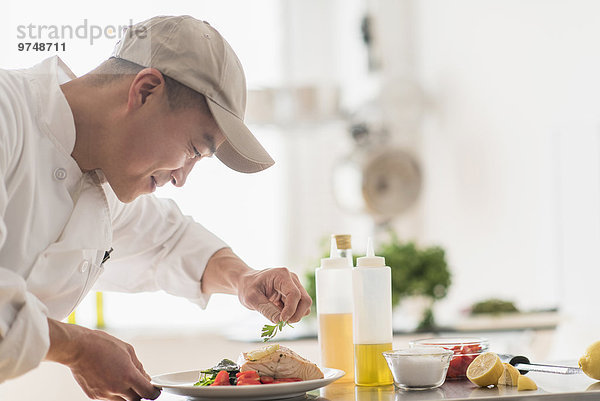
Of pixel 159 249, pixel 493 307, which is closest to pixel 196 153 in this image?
pixel 159 249

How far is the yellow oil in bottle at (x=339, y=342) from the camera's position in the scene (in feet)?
4.27

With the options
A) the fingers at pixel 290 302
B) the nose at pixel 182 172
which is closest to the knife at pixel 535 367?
the fingers at pixel 290 302

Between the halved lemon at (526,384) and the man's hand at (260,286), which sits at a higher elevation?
the man's hand at (260,286)

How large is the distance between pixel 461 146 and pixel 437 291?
54.3 inches

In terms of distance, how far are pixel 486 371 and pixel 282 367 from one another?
32cm

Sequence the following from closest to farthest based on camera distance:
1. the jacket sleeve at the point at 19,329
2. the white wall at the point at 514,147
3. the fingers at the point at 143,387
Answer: the jacket sleeve at the point at 19,329 < the fingers at the point at 143,387 < the white wall at the point at 514,147

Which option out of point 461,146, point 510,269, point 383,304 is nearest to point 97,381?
point 383,304

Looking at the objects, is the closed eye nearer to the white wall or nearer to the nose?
the nose

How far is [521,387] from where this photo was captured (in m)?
1.13

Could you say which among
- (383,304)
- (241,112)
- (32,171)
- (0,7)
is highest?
(0,7)

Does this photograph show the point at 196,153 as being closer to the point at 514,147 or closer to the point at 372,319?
the point at 372,319

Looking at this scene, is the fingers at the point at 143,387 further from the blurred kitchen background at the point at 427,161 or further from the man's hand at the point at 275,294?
the blurred kitchen background at the point at 427,161

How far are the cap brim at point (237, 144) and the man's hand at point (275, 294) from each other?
20 cm

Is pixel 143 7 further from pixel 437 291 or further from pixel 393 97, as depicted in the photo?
pixel 393 97
